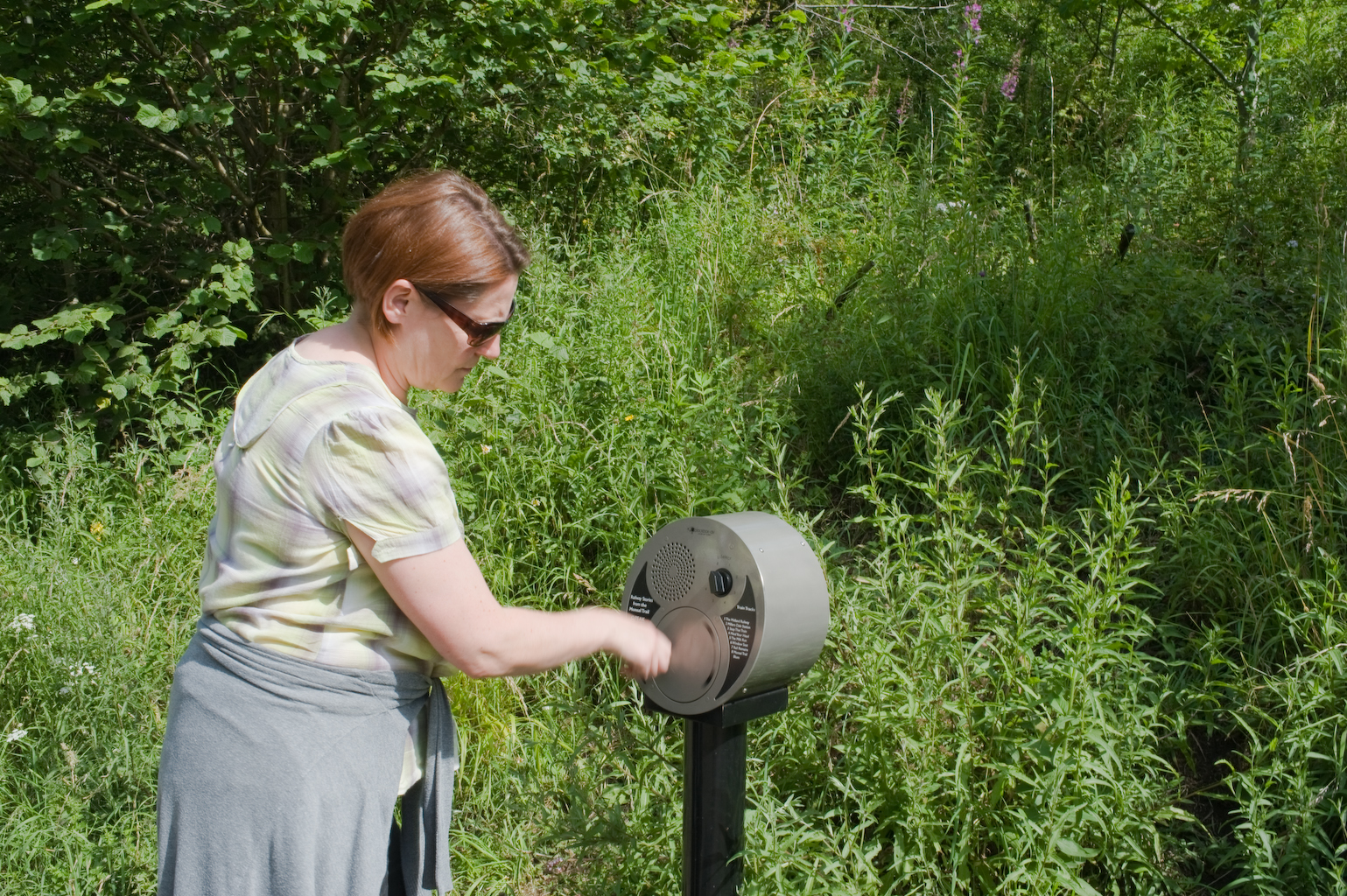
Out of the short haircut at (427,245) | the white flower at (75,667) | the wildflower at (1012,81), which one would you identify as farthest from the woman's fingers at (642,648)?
the wildflower at (1012,81)

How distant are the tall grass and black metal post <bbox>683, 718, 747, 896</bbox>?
300 millimetres

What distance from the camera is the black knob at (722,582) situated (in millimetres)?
1756

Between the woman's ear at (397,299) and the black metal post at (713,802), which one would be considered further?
the black metal post at (713,802)

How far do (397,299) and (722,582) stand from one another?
72 centimetres

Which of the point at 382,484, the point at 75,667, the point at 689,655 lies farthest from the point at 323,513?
the point at 75,667

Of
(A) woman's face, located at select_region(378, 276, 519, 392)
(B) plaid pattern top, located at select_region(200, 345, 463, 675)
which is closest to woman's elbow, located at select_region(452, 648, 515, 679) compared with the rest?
(B) plaid pattern top, located at select_region(200, 345, 463, 675)

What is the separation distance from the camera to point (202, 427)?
208 inches

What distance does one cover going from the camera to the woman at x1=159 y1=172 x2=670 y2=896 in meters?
1.57

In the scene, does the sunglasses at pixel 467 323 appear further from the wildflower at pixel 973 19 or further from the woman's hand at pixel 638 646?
the wildflower at pixel 973 19

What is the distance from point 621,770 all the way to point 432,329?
1607 mm

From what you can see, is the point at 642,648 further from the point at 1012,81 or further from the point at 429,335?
the point at 1012,81

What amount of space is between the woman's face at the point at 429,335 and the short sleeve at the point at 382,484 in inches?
7.1

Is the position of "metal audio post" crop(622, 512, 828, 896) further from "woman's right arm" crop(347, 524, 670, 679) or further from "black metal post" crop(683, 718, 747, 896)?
"woman's right arm" crop(347, 524, 670, 679)

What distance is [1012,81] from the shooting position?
638cm
